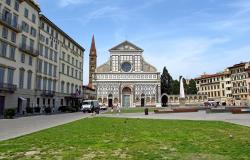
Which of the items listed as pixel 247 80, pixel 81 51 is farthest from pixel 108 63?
pixel 247 80

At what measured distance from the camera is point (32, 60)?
4628cm

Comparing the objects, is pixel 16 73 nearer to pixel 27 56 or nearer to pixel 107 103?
pixel 27 56

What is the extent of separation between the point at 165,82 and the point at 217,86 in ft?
81.3

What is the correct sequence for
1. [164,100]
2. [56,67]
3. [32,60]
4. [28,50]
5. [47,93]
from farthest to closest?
[164,100] → [56,67] → [47,93] → [32,60] → [28,50]

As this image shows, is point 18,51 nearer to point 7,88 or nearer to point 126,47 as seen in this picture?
point 7,88

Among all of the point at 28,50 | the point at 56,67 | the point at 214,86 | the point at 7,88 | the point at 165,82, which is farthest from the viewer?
the point at 214,86

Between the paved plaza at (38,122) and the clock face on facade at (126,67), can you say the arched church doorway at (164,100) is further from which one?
the paved plaza at (38,122)

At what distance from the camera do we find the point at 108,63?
100 m

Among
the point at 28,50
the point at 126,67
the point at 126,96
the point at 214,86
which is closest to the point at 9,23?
the point at 28,50

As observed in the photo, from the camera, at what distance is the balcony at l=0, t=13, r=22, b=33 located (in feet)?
119

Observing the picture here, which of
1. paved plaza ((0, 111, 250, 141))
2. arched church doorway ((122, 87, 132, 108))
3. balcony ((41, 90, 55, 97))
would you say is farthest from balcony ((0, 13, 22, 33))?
arched church doorway ((122, 87, 132, 108))

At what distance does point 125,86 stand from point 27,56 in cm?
5608

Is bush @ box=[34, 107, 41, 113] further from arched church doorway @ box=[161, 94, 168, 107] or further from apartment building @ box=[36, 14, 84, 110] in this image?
arched church doorway @ box=[161, 94, 168, 107]

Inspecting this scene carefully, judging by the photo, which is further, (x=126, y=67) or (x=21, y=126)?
(x=126, y=67)
